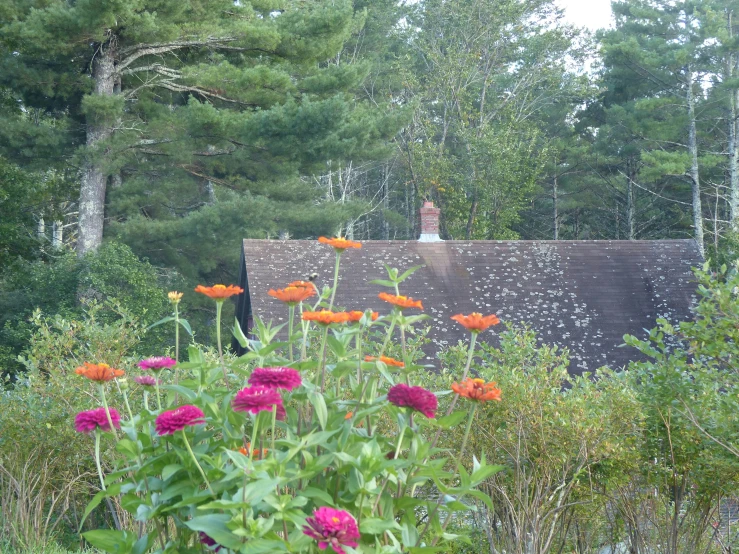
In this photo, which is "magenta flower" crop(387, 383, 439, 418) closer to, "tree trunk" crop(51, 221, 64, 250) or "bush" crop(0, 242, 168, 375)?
"bush" crop(0, 242, 168, 375)

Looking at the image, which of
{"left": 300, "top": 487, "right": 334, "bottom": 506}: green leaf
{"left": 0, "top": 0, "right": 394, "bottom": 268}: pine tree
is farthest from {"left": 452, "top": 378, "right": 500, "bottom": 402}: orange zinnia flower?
{"left": 0, "top": 0, "right": 394, "bottom": 268}: pine tree

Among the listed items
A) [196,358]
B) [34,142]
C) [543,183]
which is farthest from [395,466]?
[543,183]

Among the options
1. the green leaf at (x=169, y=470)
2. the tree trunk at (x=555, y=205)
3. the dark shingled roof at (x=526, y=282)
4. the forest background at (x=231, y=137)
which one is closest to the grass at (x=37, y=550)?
the green leaf at (x=169, y=470)

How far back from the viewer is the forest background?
1686 cm

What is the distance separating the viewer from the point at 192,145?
1800 centimetres

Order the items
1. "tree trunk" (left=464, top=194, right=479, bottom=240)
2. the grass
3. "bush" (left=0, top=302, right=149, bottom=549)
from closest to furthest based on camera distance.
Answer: the grass
"bush" (left=0, top=302, right=149, bottom=549)
"tree trunk" (left=464, top=194, right=479, bottom=240)

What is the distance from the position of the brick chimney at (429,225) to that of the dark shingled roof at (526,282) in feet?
1.29

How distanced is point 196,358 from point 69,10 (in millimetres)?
14387

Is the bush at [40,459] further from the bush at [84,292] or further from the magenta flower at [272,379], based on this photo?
the bush at [84,292]

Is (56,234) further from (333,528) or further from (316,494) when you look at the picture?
(333,528)

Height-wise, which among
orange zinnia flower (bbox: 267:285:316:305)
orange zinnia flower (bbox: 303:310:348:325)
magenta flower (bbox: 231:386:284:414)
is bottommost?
magenta flower (bbox: 231:386:284:414)

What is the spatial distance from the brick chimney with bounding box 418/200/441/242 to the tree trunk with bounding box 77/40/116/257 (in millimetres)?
6547

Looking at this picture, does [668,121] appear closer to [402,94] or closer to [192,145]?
[402,94]

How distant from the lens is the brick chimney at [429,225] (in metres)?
17.3
